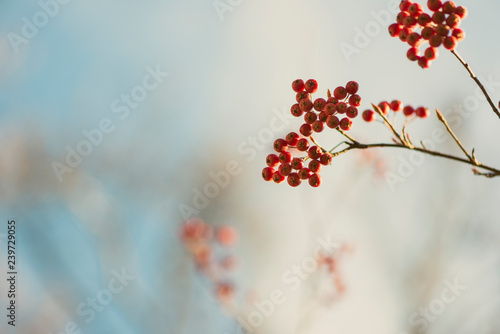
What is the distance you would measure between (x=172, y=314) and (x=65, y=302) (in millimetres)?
1670

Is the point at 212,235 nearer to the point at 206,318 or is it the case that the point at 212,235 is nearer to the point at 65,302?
the point at 206,318

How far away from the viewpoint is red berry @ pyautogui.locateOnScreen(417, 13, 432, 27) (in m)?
2.58

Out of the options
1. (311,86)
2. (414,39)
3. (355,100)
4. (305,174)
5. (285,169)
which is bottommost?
(305,174)

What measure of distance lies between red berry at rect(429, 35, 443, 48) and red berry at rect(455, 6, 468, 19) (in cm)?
20

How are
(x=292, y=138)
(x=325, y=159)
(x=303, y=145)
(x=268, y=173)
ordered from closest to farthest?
(x=325, y=159)
(x=303, y=145)
(x=292, y=138)
(x=268, y=173)

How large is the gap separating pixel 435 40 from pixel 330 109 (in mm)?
843

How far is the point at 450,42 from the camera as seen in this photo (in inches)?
98.4

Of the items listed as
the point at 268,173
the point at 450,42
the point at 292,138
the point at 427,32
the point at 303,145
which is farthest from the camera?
the point at 268,173

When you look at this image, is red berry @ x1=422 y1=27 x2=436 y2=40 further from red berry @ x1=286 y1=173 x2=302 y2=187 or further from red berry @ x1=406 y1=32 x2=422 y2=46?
red berry @ x1=286 y1=173 x2=302 y2=187

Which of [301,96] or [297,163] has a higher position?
[301,96]

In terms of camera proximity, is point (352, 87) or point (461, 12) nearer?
point (461, 12)

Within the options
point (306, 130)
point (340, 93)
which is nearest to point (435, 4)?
point (340, 93)

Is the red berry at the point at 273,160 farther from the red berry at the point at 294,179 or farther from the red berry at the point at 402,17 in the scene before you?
the red berry at the point at 402,17

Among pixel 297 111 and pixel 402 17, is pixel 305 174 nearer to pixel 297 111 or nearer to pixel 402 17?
pixel 297 111
